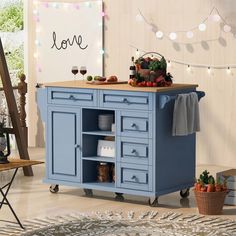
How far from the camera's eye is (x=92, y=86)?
24.0ft

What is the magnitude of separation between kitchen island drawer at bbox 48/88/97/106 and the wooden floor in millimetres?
829

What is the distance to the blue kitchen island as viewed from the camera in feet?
23.1

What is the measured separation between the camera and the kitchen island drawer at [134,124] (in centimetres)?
702

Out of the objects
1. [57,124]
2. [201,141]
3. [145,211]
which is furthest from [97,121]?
[201,141]

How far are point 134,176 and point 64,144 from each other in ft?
2.57

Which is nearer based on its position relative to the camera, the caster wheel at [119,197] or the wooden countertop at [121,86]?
the wooden countertop at [121,86]

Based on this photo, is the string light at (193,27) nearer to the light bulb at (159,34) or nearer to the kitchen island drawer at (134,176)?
the light bulb at (159,34)

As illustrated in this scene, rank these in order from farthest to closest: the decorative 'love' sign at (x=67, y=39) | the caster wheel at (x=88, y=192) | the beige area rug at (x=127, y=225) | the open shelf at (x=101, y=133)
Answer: the decorative 'love' sign at (x=67, y=39) < the caster wheel at (x=88, y=192) < the open shelf at (x=101, y=133) < the beige area rug at (x=127, y=225)

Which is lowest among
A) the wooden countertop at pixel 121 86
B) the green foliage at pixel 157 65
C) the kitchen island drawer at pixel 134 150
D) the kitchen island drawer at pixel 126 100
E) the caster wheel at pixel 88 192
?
the caster wheel at pixel 88 192

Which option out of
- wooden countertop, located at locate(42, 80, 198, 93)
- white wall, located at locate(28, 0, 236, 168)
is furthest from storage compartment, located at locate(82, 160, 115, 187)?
white wall, located at locate(28, 0, 236, 168)

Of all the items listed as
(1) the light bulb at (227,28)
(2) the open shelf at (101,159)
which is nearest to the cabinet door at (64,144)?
(2) the open shelf at (101,159)

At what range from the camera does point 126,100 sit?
709cm

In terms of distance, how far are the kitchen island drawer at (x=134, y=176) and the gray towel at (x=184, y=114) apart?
0.40m

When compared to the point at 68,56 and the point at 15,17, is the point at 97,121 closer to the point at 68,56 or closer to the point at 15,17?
the point at 68,56
